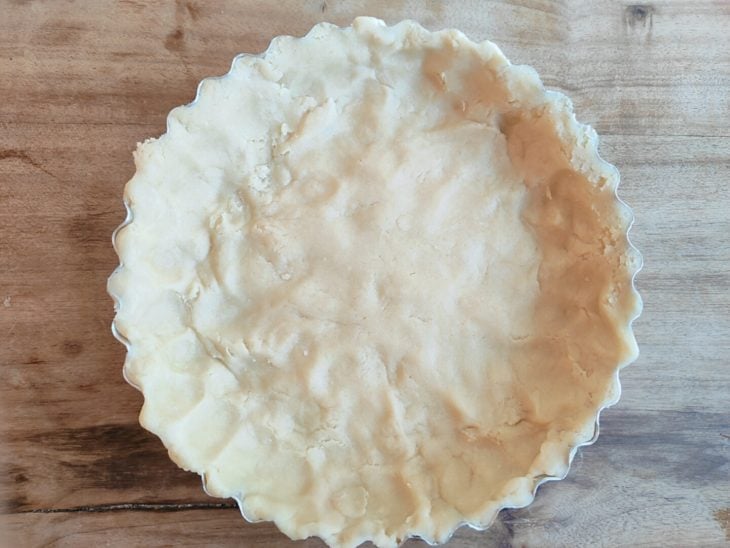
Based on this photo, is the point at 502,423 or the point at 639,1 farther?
the point at 639,1

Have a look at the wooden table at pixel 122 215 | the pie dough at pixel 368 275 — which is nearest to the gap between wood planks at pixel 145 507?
the wooden table at pixel 122 215

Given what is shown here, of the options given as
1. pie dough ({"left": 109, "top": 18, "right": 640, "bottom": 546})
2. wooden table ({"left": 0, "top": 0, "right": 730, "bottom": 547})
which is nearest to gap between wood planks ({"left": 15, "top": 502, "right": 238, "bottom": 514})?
wooden table ({"left": 0, "top": 0, "right": 730, "bottom": 547})

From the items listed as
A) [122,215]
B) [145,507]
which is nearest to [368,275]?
[122,215]

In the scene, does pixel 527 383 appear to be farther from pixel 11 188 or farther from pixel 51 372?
pixel 11 188

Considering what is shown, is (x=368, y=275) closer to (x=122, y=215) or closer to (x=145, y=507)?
(x=122, y=215)

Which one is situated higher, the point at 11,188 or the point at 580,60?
the point at 580,60

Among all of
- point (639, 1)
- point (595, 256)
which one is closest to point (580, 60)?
point (639, 1)
